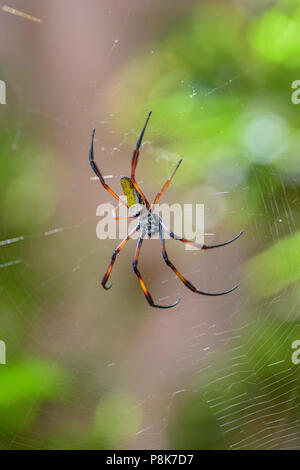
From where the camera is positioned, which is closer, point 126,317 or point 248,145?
point 248,145

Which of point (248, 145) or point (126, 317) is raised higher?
point (248, 145)

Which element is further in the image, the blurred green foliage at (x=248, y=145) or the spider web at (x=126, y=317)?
the spider web at (x=126, y=317)

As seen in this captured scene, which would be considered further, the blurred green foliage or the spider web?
the spider web

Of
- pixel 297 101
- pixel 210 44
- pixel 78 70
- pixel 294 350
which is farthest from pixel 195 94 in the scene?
pixel 78 70

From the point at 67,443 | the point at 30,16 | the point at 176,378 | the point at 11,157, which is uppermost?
the point at 30,16

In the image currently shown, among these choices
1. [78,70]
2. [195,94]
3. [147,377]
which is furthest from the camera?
[78,70]

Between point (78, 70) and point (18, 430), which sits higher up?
point (78, 70)

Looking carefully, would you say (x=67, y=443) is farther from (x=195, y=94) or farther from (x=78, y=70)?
(x=78, y=70)

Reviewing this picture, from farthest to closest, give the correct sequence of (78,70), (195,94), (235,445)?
(78,70), (235,445), (195,94)
